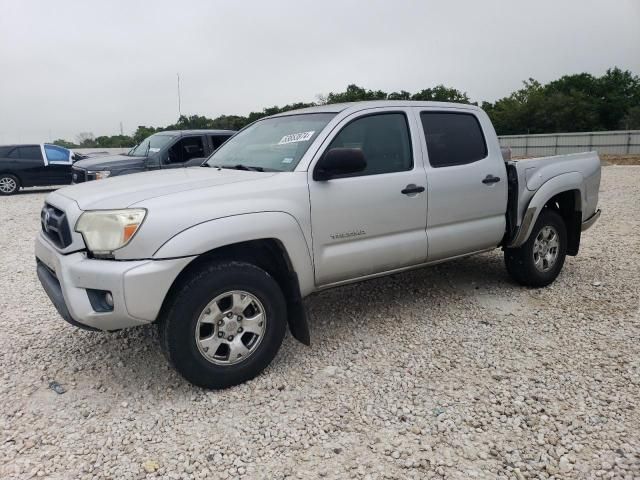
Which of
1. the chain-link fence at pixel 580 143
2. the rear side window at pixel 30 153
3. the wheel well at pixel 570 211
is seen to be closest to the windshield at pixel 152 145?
the rear side window at pixel 30 153

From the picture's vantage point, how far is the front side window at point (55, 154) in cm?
1514

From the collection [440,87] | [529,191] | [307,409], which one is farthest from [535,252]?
[440,87]

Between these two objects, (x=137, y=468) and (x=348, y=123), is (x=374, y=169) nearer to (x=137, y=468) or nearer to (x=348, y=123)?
(x=348, y=123)

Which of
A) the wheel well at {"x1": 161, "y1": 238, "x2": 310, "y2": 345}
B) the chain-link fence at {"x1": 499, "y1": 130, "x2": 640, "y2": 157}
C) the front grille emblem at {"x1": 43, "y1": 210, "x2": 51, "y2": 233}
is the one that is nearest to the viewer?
the wheel well at {"x1": 161, "y1": 238, "x2": 310, "y2": 345}

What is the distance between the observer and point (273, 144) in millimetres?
3996

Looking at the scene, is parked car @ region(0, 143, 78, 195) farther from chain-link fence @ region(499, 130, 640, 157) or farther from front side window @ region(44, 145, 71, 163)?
chain-link fence @ region(499, 130, 640, 157)

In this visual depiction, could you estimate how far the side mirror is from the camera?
3426mm

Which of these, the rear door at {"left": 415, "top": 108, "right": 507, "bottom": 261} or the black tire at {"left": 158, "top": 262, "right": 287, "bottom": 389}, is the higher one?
the rear door at {"left": 415, "top": 108, "right": 507, "bottom": 261}

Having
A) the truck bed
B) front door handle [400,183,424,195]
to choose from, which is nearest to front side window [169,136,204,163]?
the truck bed

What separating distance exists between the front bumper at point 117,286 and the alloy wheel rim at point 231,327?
31cm

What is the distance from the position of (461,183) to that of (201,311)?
2.42m

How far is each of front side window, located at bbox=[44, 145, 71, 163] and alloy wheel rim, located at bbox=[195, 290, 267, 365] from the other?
14208 mm

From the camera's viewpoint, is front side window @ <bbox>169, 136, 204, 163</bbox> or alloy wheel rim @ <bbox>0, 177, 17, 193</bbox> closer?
front side window @ <bbox>169, 136, 204, 163</bbox>

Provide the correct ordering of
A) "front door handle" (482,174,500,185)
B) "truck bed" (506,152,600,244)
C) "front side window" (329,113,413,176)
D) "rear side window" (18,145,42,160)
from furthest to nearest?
"rear side window" (18,145,42,160)
"truck bed" (506,152,600,244)
"front door handle" (482,174,500,185)
"front side window" (329,113,413,176)
